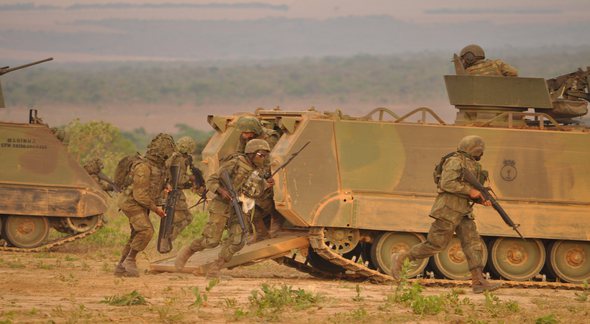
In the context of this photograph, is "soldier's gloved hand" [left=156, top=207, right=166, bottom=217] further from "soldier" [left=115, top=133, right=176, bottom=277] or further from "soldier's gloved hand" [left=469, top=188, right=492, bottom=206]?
"soldier's gloved hand" [left=469, top=188, right=492, bottom=206]

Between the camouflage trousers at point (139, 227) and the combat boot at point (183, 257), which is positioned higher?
the camouflage trousers at point (139, 227)

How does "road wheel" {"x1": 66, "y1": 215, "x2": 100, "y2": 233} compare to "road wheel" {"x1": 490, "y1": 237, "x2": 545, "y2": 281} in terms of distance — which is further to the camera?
"road wheel" {"x1": 66, "y1": 215, "x2": 100, "y2": 233}

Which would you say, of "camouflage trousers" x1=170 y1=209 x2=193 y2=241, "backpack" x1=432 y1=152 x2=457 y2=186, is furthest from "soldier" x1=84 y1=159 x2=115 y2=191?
"backpack" x1=432 y1=152 x2=457 y2=186

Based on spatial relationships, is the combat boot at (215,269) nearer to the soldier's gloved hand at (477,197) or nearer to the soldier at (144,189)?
the soldier at (144,189)

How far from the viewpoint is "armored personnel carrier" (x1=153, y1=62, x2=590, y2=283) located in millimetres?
16656

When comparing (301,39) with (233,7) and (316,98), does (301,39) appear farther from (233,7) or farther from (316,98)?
(316,98)

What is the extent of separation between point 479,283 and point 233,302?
300cm

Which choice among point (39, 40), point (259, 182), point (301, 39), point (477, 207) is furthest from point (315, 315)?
point (301, 39)

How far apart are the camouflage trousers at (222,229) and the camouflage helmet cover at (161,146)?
819mm

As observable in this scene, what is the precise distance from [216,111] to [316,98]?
27.5 ft

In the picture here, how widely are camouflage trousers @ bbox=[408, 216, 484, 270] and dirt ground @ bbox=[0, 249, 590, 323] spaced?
1.31 ft

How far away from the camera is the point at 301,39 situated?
164250mm

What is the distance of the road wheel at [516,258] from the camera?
56.0ft

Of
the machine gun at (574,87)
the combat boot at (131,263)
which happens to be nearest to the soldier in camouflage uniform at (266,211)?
the combat boot at (131,263)
